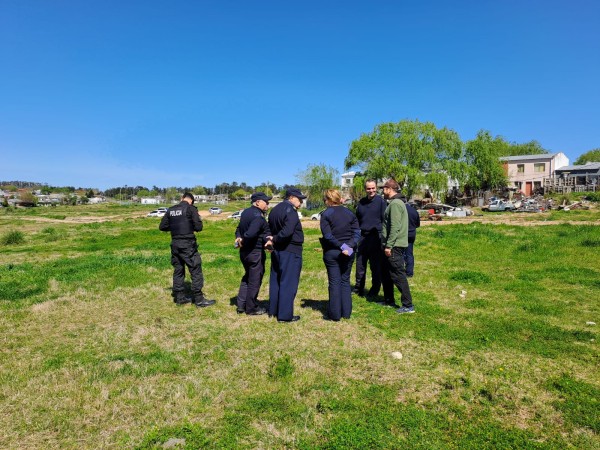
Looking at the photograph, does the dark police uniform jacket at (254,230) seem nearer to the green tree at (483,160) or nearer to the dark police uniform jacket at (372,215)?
the dark police uniform jacket at (372,215)

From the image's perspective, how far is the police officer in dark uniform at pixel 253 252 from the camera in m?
7.02

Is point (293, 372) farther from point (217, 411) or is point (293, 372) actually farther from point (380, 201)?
point (380, 201)

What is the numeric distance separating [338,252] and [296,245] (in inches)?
30.5

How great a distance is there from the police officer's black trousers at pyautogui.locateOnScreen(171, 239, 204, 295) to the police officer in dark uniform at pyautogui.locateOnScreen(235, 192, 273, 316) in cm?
112

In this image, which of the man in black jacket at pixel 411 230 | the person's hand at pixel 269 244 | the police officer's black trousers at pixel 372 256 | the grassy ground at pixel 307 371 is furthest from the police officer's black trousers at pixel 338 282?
the man in black jacket at pixel 411 230

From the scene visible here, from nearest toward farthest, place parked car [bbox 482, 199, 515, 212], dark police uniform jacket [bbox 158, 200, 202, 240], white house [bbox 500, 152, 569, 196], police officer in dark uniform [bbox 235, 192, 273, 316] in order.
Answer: police officer in dark uniform [bbox 235, 192, 273, 316], dark police uniform jacket [bbox 158, 200, 202, 240], parked car [bbox 482, 199, 515, 212], white house [bbox 500, 152, 569, 196]

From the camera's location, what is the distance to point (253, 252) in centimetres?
711

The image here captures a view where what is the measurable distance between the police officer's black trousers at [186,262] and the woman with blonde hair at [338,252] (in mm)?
2872

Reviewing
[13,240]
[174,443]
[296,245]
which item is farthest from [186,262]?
[13,240]

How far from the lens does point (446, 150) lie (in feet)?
158

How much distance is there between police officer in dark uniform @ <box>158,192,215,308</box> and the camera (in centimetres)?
760

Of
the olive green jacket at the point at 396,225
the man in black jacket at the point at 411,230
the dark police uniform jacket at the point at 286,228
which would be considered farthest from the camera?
the man in black jacket at the point at 411,230

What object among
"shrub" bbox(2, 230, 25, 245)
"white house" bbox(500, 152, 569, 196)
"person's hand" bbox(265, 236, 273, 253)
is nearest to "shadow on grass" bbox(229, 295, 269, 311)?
"person's hand" bbox(265, 236, 273, 253)

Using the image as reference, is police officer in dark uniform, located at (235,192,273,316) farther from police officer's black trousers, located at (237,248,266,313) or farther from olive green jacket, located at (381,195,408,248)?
olive green jacket, located at (381,195,408,248)
